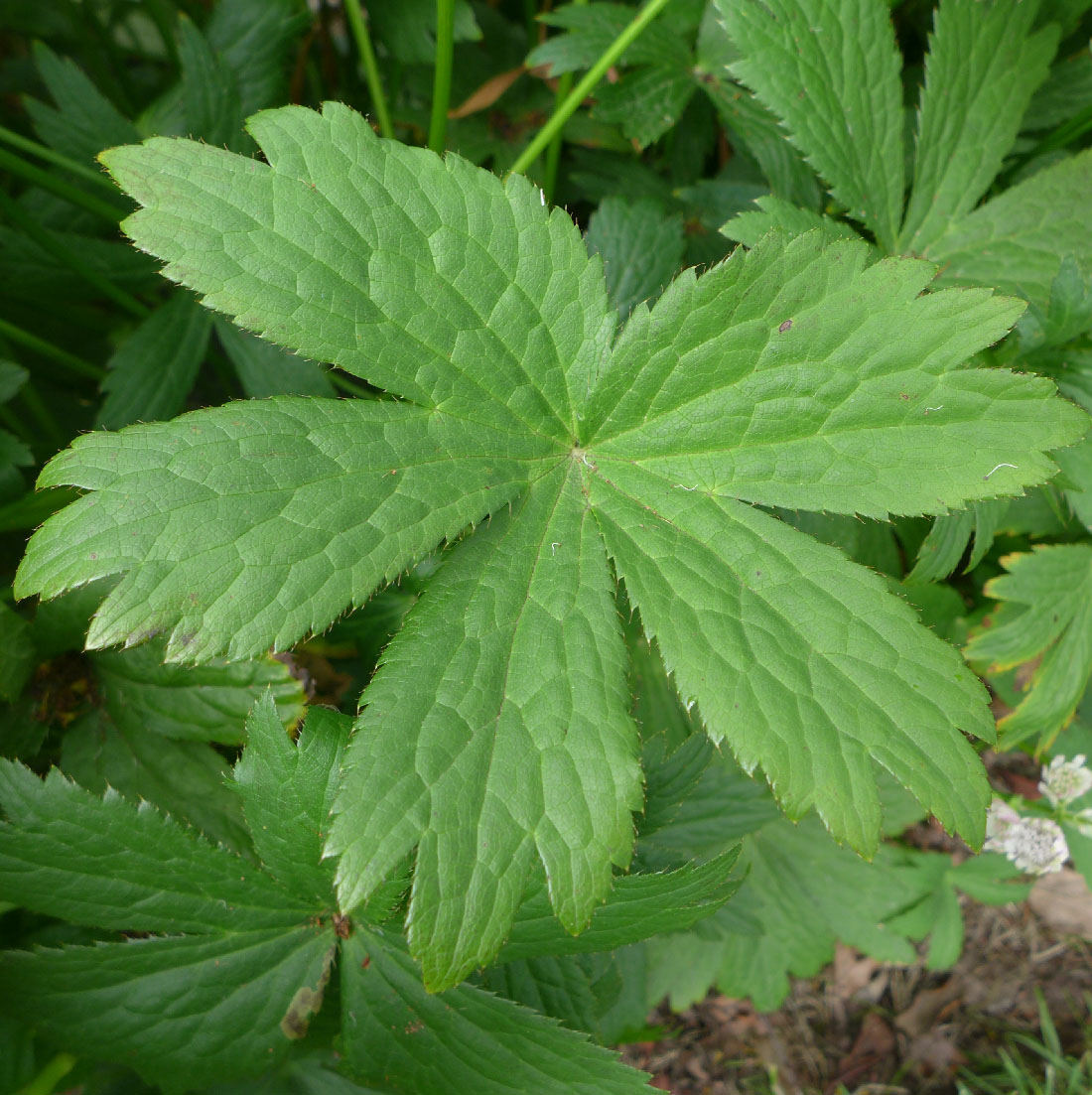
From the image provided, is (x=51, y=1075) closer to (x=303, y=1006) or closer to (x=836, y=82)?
(x=303, y=1006)

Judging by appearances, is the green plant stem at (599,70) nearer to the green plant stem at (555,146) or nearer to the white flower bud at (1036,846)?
the green plant stem at (555,146)

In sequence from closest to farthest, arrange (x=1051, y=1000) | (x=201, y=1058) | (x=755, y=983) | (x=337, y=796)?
(x=337, y=796), (x=201, y=1058), (x=755, y=983), (x=1051, y=1000)

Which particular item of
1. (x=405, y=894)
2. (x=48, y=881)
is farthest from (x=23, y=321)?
(x=405, y=894)

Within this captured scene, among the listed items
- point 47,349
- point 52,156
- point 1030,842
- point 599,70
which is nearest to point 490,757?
point 599,70

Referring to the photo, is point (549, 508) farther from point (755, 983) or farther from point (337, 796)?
point (755, 983)

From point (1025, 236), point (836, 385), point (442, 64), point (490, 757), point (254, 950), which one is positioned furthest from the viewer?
point (1025, 236)
